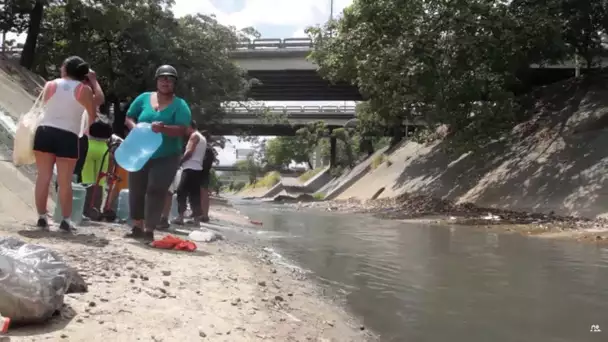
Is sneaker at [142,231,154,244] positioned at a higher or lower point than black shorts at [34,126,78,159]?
lower

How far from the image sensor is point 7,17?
68.7ft

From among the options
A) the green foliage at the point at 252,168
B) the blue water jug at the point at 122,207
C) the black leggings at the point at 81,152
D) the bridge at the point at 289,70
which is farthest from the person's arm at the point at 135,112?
the green foliage at the point at 252,168

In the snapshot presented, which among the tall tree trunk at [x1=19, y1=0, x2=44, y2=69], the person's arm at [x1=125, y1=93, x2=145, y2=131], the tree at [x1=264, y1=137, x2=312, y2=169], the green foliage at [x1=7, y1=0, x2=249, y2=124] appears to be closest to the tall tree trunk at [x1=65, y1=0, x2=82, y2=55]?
the green foliage at [x1=7, y1=0, x2=249, y2=124]

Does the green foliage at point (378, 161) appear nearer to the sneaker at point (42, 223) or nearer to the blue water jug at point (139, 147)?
the blue water jug at point (139, 147)

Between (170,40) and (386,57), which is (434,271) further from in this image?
(170,40)

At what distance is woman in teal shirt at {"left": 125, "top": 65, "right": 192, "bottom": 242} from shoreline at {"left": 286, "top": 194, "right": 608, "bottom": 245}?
7.91 meters

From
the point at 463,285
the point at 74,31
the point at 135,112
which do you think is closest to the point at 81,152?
the point at 135,112

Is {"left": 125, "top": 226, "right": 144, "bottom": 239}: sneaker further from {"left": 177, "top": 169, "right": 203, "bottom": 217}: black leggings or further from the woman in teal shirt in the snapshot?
{"left": 177, "top": 169, "right": 203, "bottom": 217}: black leggings

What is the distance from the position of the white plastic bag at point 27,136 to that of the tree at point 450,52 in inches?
505

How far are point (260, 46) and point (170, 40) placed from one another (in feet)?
55.4

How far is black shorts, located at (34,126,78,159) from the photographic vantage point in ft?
18.0

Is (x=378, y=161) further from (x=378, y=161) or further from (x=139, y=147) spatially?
(x=139, y=147)

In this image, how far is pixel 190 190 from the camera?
905cm

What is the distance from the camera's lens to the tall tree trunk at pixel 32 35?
776 inches
